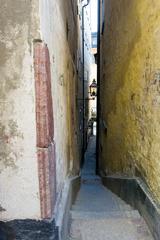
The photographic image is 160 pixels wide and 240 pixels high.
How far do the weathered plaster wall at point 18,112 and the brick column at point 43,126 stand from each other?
4 cm

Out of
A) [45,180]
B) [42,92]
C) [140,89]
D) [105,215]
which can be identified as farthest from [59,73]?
[105,215]

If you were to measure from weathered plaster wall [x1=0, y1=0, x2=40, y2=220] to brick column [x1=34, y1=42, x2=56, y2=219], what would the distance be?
0.04 m

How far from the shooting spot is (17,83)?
7.02 ft

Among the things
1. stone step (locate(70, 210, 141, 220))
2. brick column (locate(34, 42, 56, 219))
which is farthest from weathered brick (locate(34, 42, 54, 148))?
stone step (locate(70, 210, 141, 220))

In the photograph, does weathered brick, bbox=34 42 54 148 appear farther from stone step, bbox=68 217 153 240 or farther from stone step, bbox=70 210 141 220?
stone step, bbox=70 210 141 220

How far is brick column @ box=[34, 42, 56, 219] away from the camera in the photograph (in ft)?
6.96

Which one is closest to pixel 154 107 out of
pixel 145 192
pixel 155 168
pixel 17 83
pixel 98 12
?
→ pixel 155 168

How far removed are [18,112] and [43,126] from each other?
0.22 meters

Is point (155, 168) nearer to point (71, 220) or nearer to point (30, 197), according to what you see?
point (71, 220)

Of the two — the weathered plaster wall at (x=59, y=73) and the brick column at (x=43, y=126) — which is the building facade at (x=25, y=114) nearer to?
the brick column at (x=43, y=126)

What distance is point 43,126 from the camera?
85.4 inches

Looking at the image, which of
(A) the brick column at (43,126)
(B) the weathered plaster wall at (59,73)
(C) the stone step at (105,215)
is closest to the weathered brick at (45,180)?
(A) the brick column at (43,126)

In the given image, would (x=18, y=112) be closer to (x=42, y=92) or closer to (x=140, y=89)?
(x=42, y=92)

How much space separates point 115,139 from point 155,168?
3.19m
